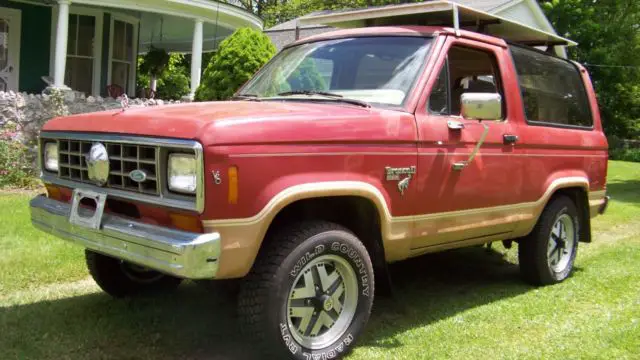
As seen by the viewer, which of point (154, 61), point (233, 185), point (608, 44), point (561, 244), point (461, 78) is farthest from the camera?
point (608, 44)

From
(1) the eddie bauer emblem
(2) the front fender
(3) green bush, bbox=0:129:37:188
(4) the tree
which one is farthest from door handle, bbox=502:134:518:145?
(4) the tree

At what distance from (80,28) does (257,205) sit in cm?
1112

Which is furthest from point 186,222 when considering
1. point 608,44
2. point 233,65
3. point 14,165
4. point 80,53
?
point 608,44

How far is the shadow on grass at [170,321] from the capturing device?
12.4ft

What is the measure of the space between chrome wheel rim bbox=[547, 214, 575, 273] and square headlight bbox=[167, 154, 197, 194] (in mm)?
3688

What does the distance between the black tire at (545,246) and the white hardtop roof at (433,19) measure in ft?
5.14

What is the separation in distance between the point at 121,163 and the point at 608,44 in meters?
24.3

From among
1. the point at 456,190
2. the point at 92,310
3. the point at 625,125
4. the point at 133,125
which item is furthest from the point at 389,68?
the point at 625,125

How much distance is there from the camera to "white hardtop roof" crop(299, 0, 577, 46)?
4729 millimetres

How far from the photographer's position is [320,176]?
3.43 metres

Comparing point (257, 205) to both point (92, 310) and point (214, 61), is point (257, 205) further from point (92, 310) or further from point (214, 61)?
point (214, 61)

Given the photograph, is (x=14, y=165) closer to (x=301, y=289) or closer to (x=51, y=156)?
(x=51, y=156)

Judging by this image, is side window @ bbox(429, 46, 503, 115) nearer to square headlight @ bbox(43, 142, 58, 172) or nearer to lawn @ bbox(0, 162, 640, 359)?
lawn @ bbox(0, 162, 640, 359)

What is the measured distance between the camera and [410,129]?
3938 millimetres
